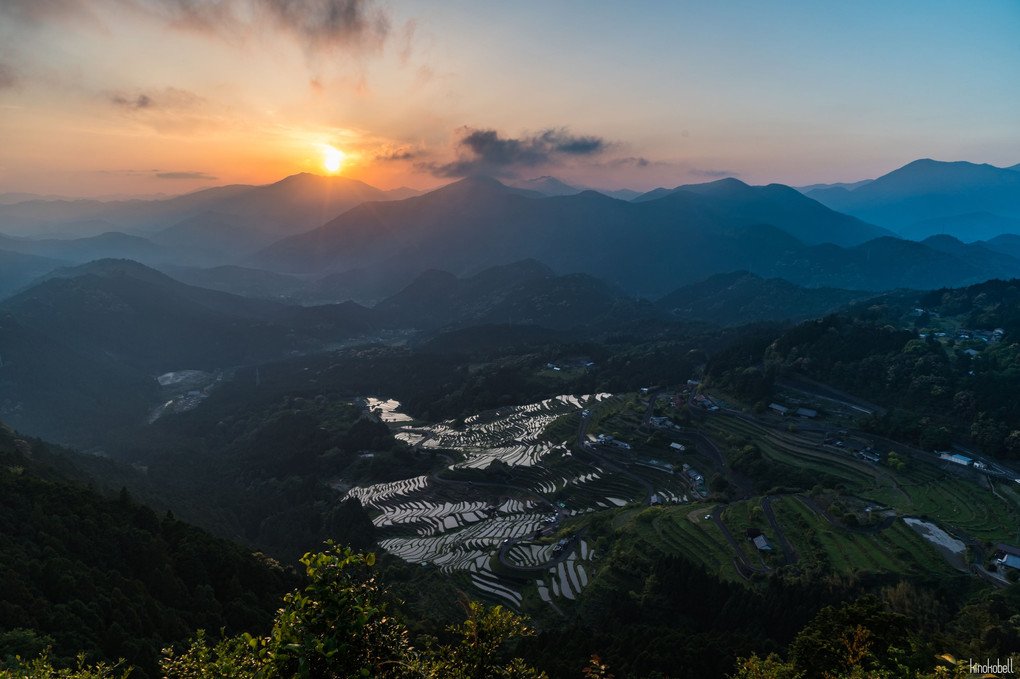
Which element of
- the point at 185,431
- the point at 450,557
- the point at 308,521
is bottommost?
the point at 185,431

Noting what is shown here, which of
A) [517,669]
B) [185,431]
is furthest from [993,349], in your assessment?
[185,431]

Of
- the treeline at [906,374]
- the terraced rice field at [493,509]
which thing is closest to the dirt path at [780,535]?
the terraced rice field at [493,509]

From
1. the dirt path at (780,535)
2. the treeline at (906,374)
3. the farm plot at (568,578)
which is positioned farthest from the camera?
the treeline at (906,374)

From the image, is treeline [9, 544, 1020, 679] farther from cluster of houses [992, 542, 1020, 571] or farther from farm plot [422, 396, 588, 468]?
farm plot [422, 396, 588, 468]

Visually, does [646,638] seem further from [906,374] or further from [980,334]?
[980,334]

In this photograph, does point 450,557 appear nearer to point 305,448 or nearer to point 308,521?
point 308,521

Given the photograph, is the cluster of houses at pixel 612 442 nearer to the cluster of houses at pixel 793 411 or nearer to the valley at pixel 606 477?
the valley at pixel 606 477

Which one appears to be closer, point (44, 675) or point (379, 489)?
point (44, 675)

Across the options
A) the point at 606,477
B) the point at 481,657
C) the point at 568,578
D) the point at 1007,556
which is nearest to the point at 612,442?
the point at 606,477

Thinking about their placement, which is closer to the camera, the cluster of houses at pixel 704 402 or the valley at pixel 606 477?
the valley at pixel 606 477

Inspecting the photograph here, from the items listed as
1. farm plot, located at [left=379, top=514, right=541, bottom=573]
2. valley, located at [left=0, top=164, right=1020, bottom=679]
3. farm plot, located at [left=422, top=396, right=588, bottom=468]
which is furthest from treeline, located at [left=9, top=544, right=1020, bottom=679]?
farm plot, located at [left=422, top=396, right=588, bottom=468]

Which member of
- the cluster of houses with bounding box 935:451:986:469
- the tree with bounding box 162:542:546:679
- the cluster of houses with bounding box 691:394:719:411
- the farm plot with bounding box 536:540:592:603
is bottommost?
the farm plot with bounding box 536:540:592:603
